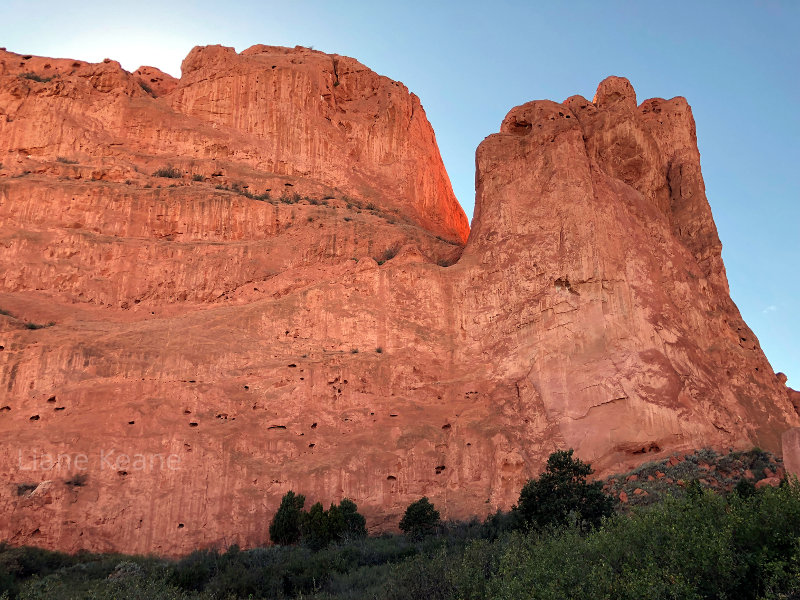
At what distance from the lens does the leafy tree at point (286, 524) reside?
20.4m

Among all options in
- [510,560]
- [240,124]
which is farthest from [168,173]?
[510,560]

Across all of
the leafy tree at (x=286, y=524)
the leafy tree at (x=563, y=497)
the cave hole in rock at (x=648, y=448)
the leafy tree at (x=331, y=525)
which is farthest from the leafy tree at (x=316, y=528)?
the cave hole in rock at (x=648, y=448)

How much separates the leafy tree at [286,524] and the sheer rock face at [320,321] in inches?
26.6

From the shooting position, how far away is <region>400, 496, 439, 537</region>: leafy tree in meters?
20.4

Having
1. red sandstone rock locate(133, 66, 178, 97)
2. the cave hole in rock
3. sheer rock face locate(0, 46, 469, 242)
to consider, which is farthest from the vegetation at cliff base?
red sandstone rock locate(133, 66, 178, 97)

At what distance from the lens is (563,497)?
1930 centimetres

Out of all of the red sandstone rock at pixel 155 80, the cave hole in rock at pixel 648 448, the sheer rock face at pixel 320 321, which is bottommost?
the cave hole in rock at pixel 648 448

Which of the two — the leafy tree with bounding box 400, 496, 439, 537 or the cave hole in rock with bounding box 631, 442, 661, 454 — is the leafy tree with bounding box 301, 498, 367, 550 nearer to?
the leafy tree with bounding box 400, 496, 439, 537

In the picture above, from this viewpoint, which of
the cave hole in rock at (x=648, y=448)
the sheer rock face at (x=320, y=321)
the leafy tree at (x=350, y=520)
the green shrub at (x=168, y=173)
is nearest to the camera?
the leafy tree at (x=350, y=520)

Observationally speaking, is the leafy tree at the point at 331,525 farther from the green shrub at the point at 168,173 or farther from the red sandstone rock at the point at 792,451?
the green shrub at the point at 168,173

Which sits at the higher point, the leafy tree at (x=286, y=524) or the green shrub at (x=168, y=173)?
the green shrub at (x=168, y=173)

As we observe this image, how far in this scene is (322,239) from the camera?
29.6 meters

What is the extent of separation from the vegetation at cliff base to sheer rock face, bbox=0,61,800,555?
1638 mm

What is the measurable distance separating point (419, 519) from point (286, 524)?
140 inches
